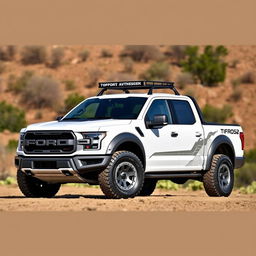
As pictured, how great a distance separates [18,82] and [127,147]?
38703 millimetres

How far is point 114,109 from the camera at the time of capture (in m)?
16.5

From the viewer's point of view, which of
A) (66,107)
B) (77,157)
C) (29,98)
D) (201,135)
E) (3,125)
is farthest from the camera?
(29,98)

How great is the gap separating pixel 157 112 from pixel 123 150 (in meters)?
1.29

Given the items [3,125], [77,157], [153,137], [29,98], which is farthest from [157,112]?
[29,98]

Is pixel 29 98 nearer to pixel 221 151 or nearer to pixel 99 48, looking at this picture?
pixel 99 48

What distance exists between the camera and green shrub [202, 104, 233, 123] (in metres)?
48.5

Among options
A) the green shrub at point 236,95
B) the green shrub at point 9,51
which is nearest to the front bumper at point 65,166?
the green shrub at point 236,95

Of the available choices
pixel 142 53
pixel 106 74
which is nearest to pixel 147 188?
pixel 106 74

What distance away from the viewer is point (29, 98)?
5284 centimetres

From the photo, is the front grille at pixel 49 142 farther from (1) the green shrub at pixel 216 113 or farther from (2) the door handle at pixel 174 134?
(1) the green shrub at pixel 216 113

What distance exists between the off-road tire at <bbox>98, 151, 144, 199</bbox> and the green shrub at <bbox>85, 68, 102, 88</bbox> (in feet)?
129

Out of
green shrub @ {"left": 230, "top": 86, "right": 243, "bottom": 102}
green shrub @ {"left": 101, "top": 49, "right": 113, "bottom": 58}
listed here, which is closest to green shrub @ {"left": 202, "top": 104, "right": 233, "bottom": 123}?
green shrub @ {"left": 230, "top": 86, "right": 243, "bottom": 102}

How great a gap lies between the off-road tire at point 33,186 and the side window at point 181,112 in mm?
2717

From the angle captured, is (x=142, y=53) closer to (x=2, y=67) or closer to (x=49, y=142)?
(x=2, y=67)
